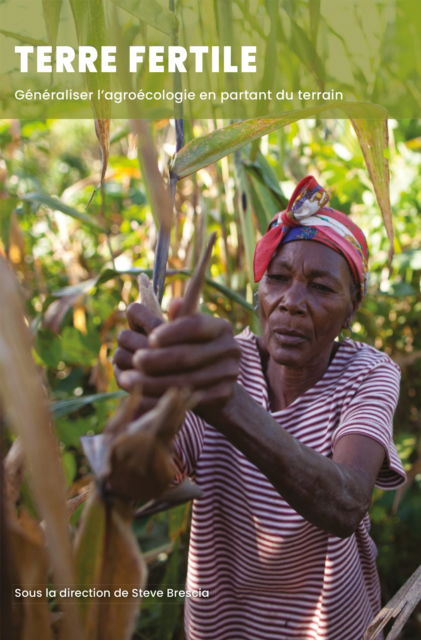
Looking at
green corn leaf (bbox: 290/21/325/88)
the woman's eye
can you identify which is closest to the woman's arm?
the woman's eye

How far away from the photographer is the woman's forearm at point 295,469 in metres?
0.61

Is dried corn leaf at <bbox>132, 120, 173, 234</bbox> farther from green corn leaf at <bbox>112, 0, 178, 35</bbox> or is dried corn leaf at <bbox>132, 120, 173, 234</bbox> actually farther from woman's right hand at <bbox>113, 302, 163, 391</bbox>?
green corn leaf at <bbox>112, 0, 178, 35</bbox>

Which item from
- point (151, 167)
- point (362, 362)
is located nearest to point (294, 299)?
point (362, 362)

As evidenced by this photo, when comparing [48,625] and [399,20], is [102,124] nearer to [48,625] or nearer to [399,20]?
[48,625]

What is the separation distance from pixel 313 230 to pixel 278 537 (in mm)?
468

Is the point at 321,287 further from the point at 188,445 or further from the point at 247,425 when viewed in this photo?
the point at 247,425

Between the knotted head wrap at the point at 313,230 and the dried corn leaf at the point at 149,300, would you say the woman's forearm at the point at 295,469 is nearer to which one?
the dried corn leaf at the point at 149,300

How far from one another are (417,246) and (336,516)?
166 centimetres

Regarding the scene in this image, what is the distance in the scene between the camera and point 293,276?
105cm

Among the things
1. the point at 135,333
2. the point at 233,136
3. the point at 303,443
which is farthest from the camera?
the point at 303,443

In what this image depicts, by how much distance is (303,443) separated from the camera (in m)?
0.91

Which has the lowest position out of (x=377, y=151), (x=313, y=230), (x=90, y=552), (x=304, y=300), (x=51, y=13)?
(x=90, y=552)

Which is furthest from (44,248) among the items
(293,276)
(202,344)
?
(202,344)

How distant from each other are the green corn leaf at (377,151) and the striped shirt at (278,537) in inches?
11.1
